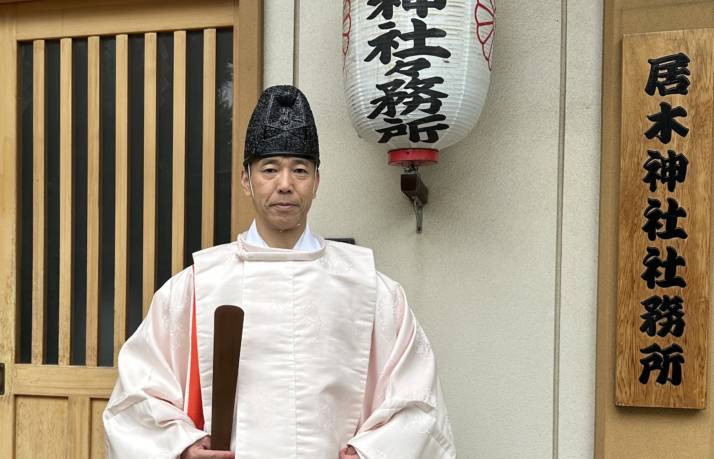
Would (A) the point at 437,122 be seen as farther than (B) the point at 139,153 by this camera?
No

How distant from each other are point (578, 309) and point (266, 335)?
1402 millimetres

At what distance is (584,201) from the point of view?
9.08 feet

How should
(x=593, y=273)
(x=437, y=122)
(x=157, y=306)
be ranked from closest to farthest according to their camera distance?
(x=157, y=306) < (x=437, y=122) < (x=593, y=273)

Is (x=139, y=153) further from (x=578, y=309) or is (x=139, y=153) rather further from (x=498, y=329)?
(x=578, y=309)

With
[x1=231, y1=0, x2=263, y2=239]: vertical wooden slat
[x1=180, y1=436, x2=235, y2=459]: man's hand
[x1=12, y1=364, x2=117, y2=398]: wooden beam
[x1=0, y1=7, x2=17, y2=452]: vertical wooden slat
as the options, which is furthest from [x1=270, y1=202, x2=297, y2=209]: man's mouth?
[x1=0, y1=7, x2=17, y2=452]: vertical wooden slat

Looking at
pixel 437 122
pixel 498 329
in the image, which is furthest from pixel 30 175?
pixel 498 329

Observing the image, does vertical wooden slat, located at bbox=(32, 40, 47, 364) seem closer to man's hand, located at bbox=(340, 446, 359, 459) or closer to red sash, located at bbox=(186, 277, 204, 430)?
red sash, located at bbox=(186, 277, 204, 430)

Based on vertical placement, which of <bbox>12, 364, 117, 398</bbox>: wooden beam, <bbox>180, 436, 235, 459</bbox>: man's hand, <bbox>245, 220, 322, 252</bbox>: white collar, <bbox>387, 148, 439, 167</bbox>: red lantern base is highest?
<bbox>387, 148, 439, 167</bbox>: red lantern base

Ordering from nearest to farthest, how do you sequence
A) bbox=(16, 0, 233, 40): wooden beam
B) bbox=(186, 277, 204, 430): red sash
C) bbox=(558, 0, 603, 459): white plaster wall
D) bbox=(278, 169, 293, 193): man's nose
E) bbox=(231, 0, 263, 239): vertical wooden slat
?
bbox=(278, 169, 293, 193): man's nose, bbox=(186, 277, 204, 430): red sash, bbox=(558, 0, 603, 459): white plaster wall, bbox=(231, 0, 263, 239): vertical wooden slat, bbox=(16, 0, 233, 40): wooden beam

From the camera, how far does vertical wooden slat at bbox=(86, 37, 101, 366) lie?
126 inches

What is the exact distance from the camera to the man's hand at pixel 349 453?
2053mm

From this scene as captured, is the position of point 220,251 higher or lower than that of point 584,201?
lower

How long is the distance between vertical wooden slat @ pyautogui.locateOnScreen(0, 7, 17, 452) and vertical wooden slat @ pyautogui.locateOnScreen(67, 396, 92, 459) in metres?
0.33

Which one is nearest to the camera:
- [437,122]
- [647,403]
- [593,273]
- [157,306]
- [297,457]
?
[297,457]
